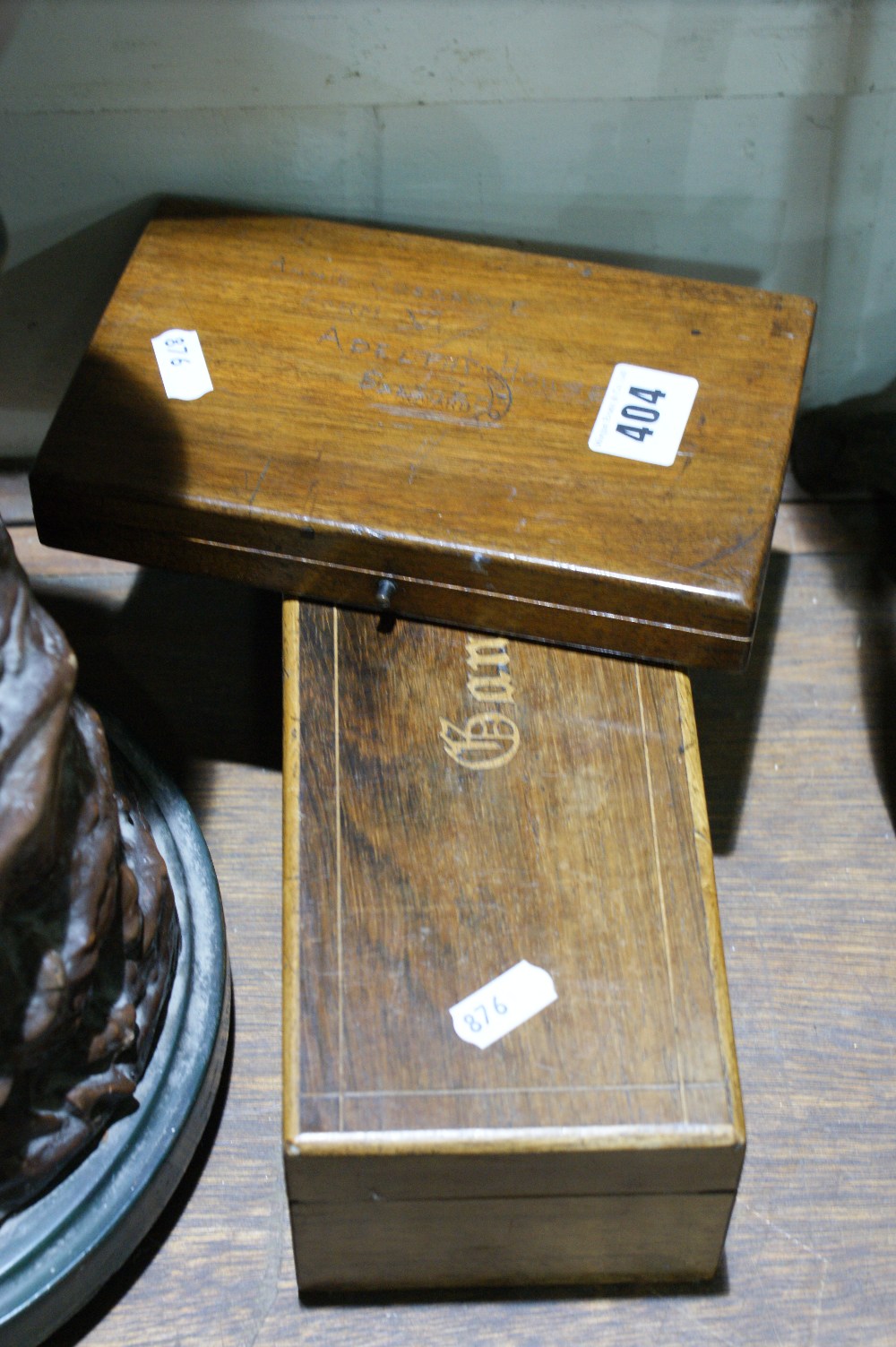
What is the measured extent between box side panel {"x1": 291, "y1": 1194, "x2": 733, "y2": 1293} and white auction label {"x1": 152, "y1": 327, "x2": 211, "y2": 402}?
0.64 meters

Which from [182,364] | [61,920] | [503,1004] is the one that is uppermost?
[182,364]

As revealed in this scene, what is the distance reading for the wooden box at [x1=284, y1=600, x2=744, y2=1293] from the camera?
37.3 inches

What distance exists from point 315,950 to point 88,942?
7.4 inches

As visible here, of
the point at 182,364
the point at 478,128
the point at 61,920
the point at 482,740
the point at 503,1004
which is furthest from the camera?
the point at 478,128

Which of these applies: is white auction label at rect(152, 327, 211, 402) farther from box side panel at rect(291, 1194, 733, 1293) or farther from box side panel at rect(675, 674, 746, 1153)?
box side panel at rect(291, 1194, 733, 1293)

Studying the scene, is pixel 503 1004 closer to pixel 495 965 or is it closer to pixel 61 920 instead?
pixel 495 965

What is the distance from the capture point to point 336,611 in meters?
1.18

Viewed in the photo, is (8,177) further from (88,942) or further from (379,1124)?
(379,1124)

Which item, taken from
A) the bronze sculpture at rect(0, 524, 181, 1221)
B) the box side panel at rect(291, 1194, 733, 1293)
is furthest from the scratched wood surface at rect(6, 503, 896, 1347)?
the bronze sculpture at rect(0, 524, 181, 1221)

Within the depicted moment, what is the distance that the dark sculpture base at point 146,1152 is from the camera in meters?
0.99

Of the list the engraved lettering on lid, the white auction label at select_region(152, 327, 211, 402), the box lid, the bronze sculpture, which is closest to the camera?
the bronze sculpture

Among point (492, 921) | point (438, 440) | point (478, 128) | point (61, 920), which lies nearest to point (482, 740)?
point (492, 921)

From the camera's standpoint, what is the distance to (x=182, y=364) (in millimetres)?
1205

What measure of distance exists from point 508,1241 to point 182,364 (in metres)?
0.73
